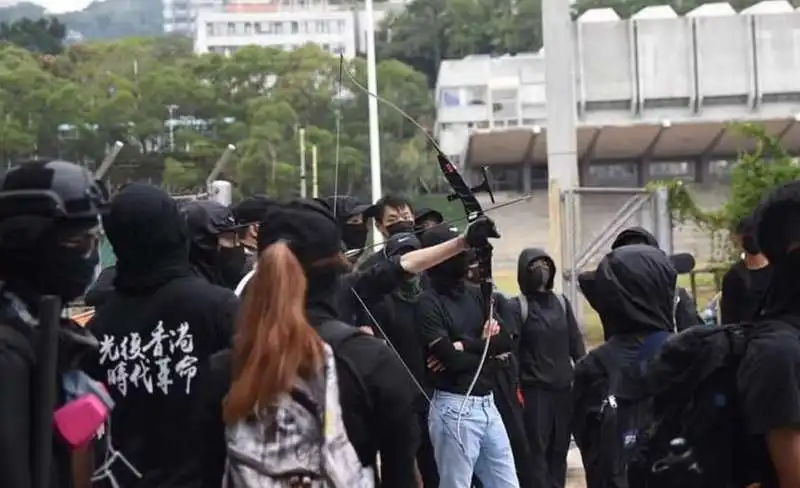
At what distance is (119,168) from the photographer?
51.3 metres

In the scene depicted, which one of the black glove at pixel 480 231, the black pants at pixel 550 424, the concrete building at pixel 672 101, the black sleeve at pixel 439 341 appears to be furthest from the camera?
the concrete building at pixel 672 101

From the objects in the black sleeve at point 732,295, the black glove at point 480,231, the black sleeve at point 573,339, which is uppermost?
the black glove at point 480,231

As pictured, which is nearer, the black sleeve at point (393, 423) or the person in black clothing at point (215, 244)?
the black sleeve at point (393, 423)

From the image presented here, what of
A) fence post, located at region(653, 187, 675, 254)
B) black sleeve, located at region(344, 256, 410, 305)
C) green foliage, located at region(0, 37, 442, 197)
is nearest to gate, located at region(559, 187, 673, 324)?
fence post, located at region(653, 187, 675, 254)

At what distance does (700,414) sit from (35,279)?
5.57 ft

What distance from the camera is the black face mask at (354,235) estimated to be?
734 centimetres

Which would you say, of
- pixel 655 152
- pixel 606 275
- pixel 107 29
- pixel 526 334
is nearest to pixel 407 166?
pixel 655 152

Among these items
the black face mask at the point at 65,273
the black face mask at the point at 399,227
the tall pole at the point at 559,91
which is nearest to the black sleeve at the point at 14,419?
the black face mask at the point at 65,273

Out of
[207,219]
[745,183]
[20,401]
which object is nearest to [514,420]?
[207,219]

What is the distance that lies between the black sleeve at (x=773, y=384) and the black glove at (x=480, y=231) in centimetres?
204

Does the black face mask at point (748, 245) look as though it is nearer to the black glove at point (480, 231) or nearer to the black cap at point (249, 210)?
the black glove at point (480, 231)

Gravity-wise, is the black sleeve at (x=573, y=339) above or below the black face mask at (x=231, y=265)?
below

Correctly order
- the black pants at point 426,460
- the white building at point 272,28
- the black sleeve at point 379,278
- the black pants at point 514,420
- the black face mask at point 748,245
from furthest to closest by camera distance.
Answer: the white building at point 272,28 → the black pants at point 514,420 → the black pants at point 426,460 → the black face mask at point 748,245 → the black sleeve at point 379,278

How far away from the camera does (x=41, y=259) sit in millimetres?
3031
